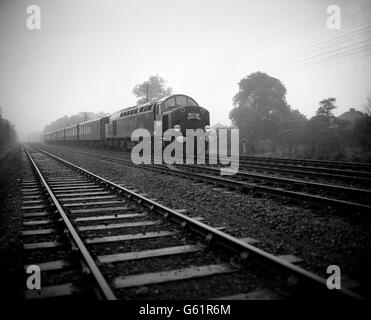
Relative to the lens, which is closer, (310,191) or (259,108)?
(310,191)

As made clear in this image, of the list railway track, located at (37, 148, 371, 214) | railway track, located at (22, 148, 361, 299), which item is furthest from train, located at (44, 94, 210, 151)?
railway track, located at (22, 148, 361, 299)

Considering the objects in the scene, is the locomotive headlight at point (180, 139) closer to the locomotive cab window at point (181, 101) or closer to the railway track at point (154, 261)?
the locomotive cab window at point (181, 101)

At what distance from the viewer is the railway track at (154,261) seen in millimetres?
2537

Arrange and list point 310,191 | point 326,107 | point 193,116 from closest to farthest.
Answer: point 310,191 < point 193,116 < point 326,107

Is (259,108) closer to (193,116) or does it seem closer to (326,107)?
(326,107)

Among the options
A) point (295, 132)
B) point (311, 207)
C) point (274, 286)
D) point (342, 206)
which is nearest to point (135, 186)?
point (311, 207)

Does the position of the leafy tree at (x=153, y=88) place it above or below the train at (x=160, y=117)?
above

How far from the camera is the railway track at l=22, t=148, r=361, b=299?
8.32 feet

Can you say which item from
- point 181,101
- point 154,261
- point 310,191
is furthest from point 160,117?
point 154,261

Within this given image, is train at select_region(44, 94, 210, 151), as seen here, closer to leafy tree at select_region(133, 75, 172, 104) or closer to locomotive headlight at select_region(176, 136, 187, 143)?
locomotive headlight at select_region(176, 136, 187, 143)

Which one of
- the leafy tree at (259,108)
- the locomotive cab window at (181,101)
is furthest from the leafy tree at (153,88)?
the locomotive cab window at (181,101)

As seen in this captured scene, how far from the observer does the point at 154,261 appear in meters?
3.26

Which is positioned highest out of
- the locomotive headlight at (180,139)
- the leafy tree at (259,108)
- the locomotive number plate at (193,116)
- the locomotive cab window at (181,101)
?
the leafy tree at (259,108)

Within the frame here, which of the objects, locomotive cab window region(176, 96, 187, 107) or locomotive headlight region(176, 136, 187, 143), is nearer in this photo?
locomotive headlight region(176, 136, 187, 143)
